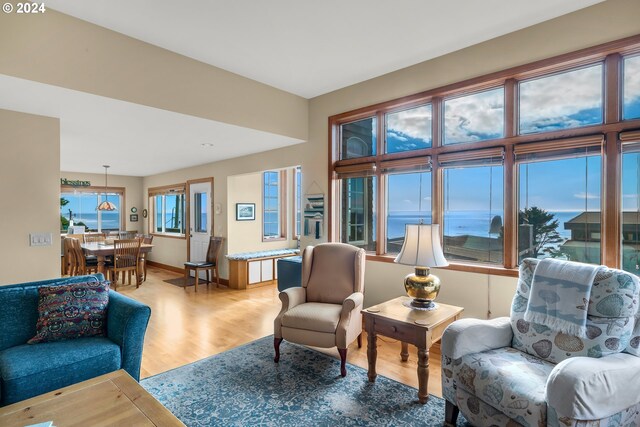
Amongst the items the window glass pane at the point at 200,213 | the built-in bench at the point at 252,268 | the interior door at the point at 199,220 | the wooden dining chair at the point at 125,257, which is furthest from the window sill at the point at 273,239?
the wooden dining chair at the point at 125,257

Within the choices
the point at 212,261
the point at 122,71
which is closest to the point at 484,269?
the point at 122,71

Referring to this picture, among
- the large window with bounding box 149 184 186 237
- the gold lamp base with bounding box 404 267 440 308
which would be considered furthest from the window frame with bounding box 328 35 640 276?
the large window with bounding box 149 184 186 237

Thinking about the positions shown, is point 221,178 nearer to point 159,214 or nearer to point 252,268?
point 252,268

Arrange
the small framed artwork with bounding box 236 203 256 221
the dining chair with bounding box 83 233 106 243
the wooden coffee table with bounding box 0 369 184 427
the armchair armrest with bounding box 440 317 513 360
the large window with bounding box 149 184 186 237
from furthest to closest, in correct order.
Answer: the dining chair with bounding box 83 233 106 243 → the large window with bounding box 149 184 186 237 → the small framed artwork with bounding box 236 203 256 221 → the armchair armrest with bounding box 440 317 513 360 → the wooden coffee table with bounding box 0 369 184 427

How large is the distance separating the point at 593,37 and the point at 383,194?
2.26 meters

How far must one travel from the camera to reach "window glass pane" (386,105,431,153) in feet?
11.8

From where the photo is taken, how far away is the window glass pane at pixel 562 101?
2.61 metres

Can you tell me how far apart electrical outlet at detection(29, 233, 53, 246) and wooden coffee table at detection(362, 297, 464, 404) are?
3.19 metres

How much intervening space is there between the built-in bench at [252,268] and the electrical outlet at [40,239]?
2.92 meters

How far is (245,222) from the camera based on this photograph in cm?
648

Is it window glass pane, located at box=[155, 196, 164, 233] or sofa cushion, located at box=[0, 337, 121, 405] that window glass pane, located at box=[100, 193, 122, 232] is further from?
sofa cushion, located at box=[0, 337, 121, 405]

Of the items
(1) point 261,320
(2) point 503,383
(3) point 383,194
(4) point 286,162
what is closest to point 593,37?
(3) point 383,194

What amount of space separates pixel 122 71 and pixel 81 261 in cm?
482

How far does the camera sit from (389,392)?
2.52m
